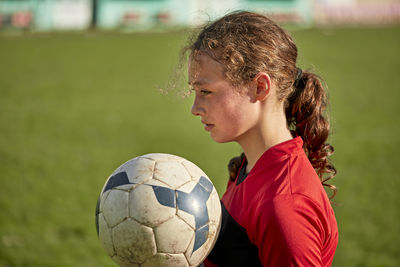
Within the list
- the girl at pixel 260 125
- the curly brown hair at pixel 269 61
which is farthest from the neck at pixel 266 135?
the curly brown hair at pixel 269 61

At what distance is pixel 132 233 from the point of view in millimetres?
1788

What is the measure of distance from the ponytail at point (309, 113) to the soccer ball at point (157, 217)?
0.65 meters

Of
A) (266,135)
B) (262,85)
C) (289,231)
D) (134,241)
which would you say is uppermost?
(262,85)

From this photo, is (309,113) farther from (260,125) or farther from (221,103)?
(221,103)

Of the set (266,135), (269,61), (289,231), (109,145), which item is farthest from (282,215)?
(109,145)

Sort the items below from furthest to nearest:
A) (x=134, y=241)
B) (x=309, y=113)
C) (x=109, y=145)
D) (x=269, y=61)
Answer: (x=109, y=145)
(x=309, y=113)
(x=269, y=61)
(x=134, y=241)

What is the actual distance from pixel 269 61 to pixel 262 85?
0.11 metres

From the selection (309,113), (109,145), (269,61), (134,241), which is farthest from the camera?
(109,145)

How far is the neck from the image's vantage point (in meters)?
2.03

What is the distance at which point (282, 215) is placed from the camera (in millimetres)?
1618

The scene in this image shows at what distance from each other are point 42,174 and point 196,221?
484 centimetres

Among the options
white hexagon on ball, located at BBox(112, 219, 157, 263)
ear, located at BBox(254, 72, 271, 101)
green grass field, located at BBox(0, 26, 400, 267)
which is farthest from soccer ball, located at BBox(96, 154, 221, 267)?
green grass field, located at BBox(0, 26, 400, 267)

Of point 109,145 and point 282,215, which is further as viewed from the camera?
point 109,145

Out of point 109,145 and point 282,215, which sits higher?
point 282,215
